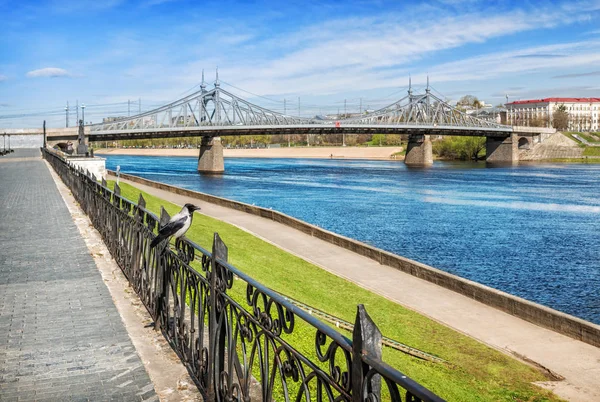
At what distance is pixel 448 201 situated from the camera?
43688mm

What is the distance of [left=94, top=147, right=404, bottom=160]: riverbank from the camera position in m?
135

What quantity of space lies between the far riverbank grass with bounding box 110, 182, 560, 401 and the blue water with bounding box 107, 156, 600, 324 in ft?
18.6

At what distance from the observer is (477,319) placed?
44.5 feet

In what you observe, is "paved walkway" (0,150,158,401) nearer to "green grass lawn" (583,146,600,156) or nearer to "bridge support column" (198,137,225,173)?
"bridge support column" (198,137,225,173)

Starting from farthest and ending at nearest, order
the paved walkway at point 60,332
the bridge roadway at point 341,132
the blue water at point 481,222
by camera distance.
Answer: the bridge roadway at point 341,132 → the blue water at point 481,222 → the paved walkway at point 60,332

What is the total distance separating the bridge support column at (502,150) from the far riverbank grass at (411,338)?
95.3 m

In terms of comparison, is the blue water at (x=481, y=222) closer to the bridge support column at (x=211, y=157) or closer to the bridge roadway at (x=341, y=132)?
the bridge support column at (x=211, y=157)

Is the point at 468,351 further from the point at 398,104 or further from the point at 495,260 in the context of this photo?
the point at 398,104

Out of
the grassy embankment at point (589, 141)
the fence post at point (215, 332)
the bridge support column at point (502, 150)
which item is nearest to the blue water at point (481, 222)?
the fence post at point (215, 332)

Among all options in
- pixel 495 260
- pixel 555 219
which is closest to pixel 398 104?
pixel 555 219

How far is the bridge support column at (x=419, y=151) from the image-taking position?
10056 centimetres

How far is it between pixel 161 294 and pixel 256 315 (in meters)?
2.57

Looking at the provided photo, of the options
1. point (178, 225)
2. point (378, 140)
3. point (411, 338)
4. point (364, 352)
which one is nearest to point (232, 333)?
point (178, 225)

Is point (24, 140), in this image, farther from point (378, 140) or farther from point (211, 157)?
point (378, 140)
